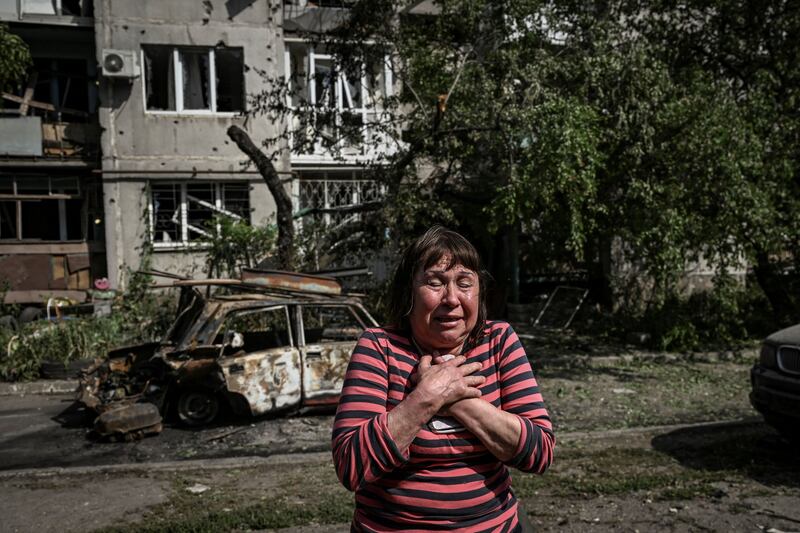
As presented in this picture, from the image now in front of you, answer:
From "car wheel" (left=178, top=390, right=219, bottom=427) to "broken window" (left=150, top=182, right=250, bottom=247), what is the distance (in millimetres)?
9440

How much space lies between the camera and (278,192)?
12102 mm

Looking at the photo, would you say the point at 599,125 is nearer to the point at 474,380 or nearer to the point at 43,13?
the point at 474,380

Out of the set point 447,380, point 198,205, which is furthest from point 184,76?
point 447,380

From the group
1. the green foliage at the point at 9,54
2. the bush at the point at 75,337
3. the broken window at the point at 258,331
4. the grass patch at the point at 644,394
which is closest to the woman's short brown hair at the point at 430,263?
the grass patch at the point at 644,394

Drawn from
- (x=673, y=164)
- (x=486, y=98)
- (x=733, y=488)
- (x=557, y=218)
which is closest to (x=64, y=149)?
(x=486, y=98)

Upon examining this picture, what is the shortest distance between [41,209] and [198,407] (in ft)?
Result: 41.1

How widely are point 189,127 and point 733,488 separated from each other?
15143 mm

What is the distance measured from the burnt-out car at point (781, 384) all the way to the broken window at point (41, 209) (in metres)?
16.5

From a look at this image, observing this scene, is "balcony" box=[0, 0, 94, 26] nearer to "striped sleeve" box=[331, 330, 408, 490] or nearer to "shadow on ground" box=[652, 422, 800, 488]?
"shadow on ground" box=[652, 422, 800, 488]

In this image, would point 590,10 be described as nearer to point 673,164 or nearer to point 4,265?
point 673,164

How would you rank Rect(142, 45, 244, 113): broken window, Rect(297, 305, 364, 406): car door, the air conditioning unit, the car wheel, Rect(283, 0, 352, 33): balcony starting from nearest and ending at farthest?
the car wheel → Rect(297, 305, 364, 406): car door → the air conditioning unit → Rect(142, 45, 244, 113): broken window → Rect(283, 0, 352, 33): balcony

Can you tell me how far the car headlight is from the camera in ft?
20.6

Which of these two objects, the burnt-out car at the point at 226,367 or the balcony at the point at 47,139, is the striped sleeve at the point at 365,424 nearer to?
the burnt-out car at the point at 226,367

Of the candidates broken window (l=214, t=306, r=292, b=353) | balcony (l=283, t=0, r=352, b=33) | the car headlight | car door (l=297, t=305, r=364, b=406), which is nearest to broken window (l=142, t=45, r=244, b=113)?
balcony (l=283, t=0, r=352, b=33)
